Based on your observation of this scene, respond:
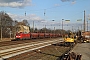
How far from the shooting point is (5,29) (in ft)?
243

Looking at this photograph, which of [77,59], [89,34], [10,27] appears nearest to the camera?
[77,59]

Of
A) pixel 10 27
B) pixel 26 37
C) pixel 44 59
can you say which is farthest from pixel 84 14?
pixel 44 59

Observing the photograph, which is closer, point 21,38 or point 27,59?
point 27,59

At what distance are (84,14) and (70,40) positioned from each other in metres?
23.4

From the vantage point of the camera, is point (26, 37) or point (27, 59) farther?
point (26, 37)

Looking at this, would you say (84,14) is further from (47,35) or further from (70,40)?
(47,35)

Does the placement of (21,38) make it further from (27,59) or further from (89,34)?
(27,59)

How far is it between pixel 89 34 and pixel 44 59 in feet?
98.9

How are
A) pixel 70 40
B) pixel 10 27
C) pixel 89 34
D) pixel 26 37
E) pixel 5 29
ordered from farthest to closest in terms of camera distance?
pixel 10 27
pixel 5 29
pixel 26 37
pixel 89 34
pixel 70 40

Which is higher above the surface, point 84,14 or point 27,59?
point 84,14

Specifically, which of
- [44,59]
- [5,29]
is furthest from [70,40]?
[5,29]

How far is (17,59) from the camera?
51.5ft

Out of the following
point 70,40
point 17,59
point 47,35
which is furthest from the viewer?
point 47,35

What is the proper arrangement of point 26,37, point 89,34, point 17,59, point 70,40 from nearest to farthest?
1. point 17,59
2. point 70,40
3. point 89,34
4. point 26,37
